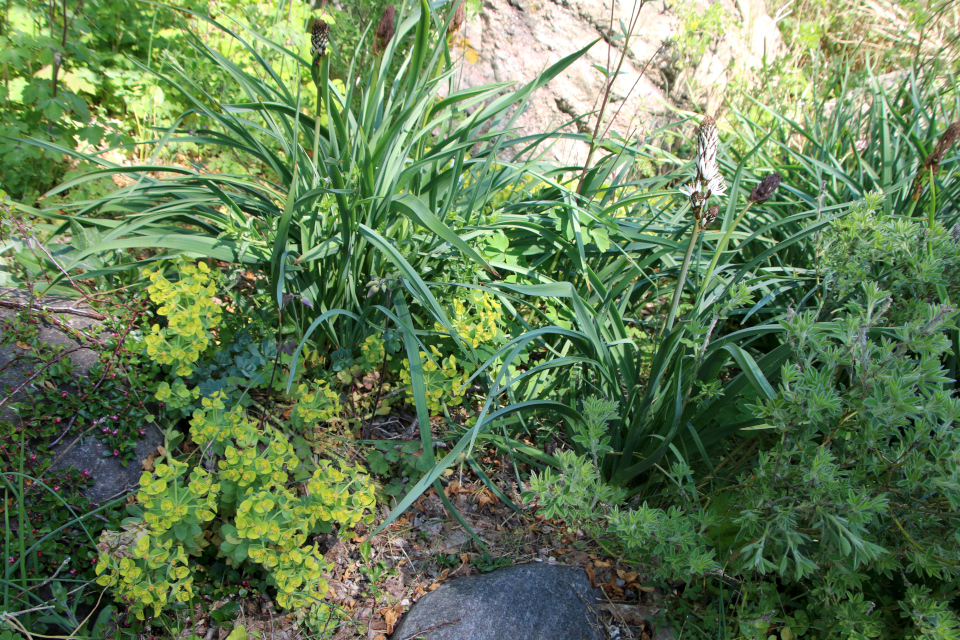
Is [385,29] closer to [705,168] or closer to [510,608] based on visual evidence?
[705,168]

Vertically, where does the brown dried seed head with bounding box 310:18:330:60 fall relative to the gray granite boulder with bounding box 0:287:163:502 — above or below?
above

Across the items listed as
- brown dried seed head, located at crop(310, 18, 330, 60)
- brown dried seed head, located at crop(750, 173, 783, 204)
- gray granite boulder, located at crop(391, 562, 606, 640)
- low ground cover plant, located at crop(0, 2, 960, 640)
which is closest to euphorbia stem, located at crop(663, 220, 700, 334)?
low ground cover plant, located at crop(0, 2, 960, 640)

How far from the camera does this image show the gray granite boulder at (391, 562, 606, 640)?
1561mm

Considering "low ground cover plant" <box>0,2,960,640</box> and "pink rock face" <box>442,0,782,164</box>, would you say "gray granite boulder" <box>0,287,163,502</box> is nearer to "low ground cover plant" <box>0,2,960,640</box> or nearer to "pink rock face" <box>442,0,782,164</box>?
"low ground cover plant" <box>0,2,960,640</box>

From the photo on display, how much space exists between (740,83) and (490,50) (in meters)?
2.07

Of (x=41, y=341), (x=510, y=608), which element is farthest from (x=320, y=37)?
(x=510, y=608)

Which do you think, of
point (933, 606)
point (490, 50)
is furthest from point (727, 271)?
point (490, 50)

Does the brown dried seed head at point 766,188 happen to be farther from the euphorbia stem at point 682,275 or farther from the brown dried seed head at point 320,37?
the brown dried seed head at point 320,37

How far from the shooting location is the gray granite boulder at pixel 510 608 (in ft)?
5.12

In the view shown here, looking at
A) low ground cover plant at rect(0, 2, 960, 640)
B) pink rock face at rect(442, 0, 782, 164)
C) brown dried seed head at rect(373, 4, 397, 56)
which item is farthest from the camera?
pink rock face at rect(442, 0, 782, 164)

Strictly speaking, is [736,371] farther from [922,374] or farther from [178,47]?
[178,47]

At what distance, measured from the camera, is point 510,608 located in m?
1.61

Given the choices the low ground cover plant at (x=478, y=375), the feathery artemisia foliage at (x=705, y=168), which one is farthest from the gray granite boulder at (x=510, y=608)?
the feathery artemisia foliage at (x=705, y=168)

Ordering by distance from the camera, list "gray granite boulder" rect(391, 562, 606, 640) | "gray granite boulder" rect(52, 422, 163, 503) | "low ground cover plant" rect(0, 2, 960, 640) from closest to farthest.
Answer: "low ground cover plant" rect(0, 2, 960, 640), "gray granite boulder" rect(391, 562, 606, 640), "gray granite boulder" rect(52, 422, 163, 503)
